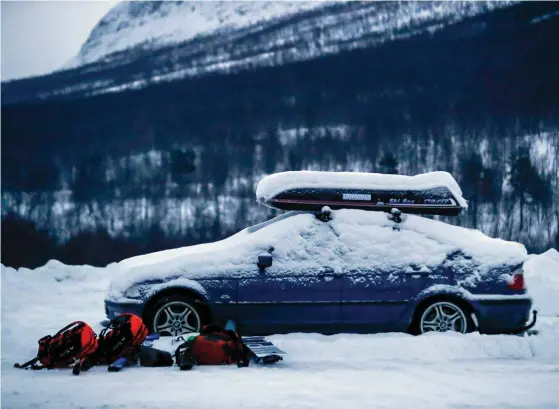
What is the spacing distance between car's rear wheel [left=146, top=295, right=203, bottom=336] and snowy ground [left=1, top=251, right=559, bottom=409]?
0.33m

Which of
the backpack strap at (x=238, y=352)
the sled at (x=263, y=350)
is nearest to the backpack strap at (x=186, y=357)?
the backpack strap at (x=238, y=352)

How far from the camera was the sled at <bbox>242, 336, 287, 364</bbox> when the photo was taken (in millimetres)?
5262

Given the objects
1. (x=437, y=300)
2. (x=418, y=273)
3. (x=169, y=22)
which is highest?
(x=169, y=22)

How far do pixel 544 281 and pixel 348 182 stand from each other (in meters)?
5.05

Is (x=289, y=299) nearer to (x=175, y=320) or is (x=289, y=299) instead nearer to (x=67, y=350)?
(x=175, y=320)

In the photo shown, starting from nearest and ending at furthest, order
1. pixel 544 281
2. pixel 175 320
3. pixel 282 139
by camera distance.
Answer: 1. pixel 175 320
2. pixel 544 281
3. pixel 282 139

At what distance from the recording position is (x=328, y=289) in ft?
20.2

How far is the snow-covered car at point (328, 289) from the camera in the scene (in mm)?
6090

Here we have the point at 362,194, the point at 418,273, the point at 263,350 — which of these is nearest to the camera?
the point at 263,350

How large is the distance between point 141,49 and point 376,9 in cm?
2015

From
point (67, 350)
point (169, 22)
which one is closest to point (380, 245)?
point (67, 350)

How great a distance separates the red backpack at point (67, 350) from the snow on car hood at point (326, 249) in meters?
0.90

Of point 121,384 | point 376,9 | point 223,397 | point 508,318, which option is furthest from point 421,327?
point 376,9

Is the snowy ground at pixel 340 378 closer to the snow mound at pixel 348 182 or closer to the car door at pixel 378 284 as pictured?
the car door at pixel 378 284
